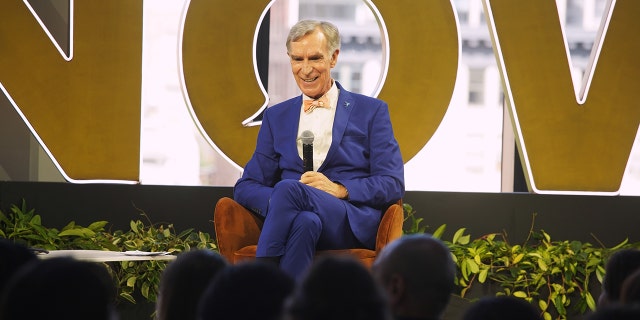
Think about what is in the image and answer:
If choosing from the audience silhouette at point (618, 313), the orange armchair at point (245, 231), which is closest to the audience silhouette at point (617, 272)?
the audience silhouette at point (618, 313)

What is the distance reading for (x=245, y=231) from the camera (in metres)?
3.88

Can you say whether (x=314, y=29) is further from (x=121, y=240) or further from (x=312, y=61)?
(x=121, y=240)

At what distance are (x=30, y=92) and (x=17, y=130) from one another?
0.62m

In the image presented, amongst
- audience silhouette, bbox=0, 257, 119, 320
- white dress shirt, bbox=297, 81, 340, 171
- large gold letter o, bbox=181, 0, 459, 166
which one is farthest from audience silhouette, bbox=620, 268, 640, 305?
large gold letter o, bbox=181, 0, 459, 166

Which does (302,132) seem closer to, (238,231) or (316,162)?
(316,162)

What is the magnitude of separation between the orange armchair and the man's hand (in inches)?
8.2

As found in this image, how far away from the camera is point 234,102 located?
5.07m

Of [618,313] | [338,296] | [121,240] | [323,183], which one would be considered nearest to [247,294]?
[338,296]

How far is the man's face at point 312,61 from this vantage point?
13.4 feet

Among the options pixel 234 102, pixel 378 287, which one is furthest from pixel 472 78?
pixel 378 287

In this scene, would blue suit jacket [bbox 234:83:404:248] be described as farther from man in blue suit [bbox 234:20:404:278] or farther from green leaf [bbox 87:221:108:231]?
green leaf [bbox 87:221:108:231]

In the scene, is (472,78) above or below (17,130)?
above

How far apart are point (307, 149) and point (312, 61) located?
0.47 meters

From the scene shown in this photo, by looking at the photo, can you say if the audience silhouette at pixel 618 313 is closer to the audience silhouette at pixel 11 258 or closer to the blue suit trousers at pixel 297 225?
the audience silhouette at pixel 11 258
